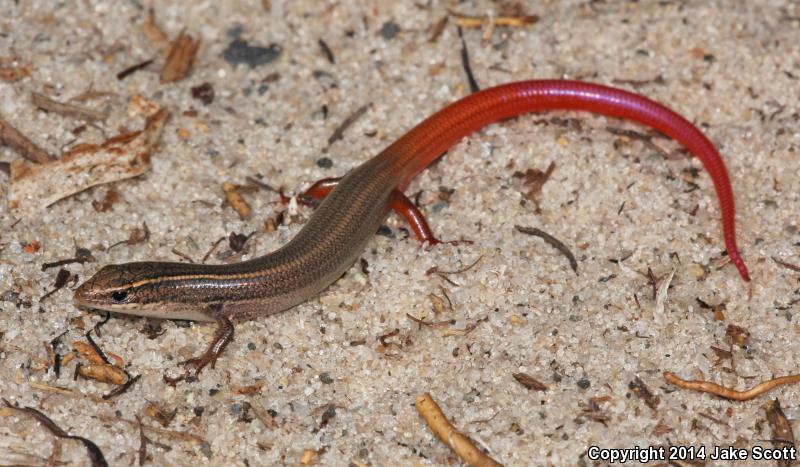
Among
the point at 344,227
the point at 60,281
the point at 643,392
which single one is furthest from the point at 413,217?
the point at 60,281

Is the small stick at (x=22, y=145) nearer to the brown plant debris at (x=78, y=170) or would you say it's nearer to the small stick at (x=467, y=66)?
the brown plant debris at (x=78, y=170)

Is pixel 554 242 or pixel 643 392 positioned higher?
pixel 554 242

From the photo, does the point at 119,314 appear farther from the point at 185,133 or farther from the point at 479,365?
the point at 479,365

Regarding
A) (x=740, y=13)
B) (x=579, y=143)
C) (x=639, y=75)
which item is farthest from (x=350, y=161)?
(x=740, y=13)

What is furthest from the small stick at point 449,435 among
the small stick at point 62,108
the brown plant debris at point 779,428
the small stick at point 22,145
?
the small stick at point 62,108

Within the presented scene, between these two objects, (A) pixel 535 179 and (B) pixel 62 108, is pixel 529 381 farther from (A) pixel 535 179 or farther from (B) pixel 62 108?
(B) pixel 62 108

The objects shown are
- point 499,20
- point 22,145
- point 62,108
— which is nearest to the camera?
point 22,145

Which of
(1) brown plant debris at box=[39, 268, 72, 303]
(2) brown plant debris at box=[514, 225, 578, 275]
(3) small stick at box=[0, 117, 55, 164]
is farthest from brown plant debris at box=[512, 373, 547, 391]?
(3) small stick at box=[0, 117, 55, 164]
